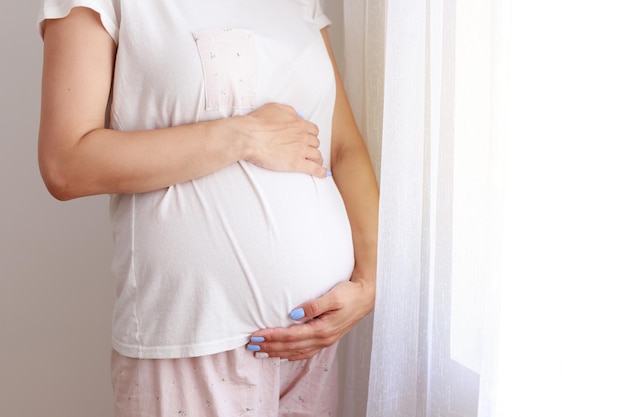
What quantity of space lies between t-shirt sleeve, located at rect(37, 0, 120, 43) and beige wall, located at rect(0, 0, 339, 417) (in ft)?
2.71

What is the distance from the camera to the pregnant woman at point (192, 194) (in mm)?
1162

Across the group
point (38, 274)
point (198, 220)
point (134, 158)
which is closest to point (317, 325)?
point (198, 220)

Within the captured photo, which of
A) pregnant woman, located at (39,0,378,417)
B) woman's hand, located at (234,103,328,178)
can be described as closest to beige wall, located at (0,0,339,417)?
pregnant woman, located at (39,0,378,417)

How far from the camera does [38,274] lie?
199 centimetres

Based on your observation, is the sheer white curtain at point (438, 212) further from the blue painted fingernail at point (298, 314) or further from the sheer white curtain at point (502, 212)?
the blue painted fingernail at point (298, 314)

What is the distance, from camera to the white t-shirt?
1.18 m

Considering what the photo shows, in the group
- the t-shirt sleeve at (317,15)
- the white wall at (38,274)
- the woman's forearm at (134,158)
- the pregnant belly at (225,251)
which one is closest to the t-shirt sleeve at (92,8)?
the woman's forearm at (134,158)

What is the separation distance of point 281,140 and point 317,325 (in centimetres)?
31

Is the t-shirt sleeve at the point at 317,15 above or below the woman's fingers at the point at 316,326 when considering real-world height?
above

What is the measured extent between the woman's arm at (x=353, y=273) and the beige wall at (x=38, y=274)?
813mm

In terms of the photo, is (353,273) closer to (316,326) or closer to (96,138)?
(316,326)

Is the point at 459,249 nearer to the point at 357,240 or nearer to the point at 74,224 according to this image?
the point at 357,240

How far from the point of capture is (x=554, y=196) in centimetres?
87

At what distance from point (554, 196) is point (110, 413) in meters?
1.56
